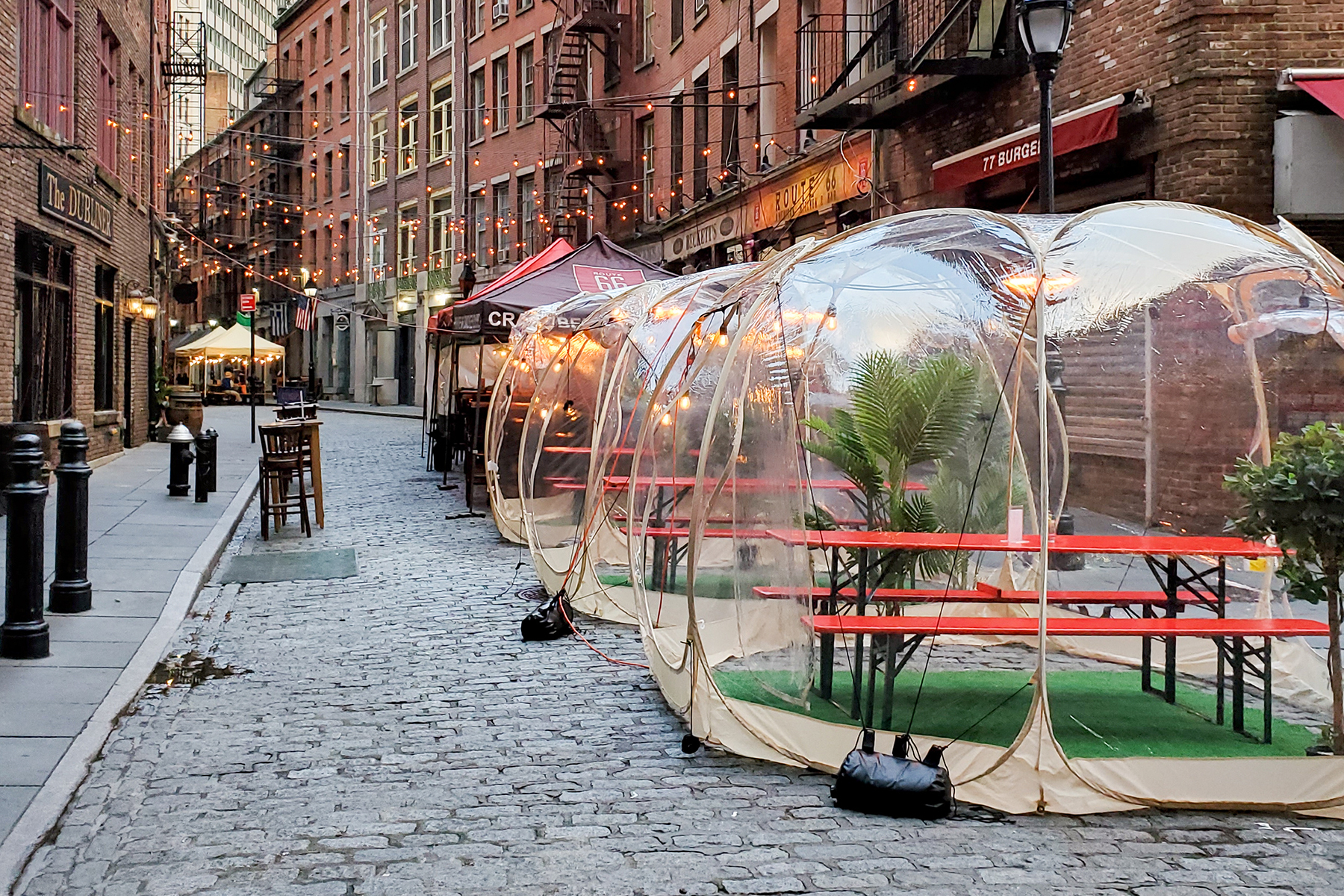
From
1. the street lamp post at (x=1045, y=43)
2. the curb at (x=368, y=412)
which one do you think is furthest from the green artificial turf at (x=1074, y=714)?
the curb at (x=368, y=412)

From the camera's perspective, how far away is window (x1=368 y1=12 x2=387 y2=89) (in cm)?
4750

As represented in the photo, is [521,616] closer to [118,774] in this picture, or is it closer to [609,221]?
[118,774]

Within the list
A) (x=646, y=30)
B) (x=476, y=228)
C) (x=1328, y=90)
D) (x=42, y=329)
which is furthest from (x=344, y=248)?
(x=1328, y=90)

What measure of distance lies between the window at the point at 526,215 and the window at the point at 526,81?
1827 mm

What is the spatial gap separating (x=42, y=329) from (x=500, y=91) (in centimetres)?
2467

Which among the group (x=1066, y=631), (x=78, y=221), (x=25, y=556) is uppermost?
(x=78, y=221)

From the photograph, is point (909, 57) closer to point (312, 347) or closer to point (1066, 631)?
point (1066, 631)

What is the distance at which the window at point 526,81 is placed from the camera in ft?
120

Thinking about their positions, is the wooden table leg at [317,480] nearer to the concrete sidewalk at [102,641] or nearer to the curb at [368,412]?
the concrete sidewalk at [102,641]

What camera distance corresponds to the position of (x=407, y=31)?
151 ft

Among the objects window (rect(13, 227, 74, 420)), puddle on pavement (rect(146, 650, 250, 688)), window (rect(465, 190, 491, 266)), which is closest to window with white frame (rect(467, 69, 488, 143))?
window (rect(465, 190, 491, 266))

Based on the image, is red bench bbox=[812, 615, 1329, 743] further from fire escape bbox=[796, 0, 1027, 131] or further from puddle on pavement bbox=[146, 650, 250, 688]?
fire escape bbox=[796, 0, 1027, 131]

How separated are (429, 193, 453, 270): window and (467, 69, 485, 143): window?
108 inches

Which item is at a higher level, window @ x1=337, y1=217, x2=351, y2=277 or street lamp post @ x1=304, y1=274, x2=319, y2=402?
window @ x1=337, y1=217, x2=351, y2=277
